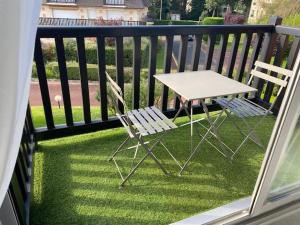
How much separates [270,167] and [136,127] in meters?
1.01

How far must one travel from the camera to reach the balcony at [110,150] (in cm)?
170

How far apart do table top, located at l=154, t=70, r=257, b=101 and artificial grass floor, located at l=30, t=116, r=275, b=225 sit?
0.72 metres

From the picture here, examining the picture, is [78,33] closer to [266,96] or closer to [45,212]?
[45,212]

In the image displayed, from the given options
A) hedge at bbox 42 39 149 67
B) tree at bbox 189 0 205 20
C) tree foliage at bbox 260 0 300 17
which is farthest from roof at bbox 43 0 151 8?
tree foliage at bbox 260 0 300 17

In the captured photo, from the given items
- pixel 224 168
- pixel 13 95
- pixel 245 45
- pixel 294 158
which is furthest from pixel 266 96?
pixel 13 95

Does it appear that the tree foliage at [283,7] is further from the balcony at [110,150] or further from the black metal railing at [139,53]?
the balcony at [110,150]

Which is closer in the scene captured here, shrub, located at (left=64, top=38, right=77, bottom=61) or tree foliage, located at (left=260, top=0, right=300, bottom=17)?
shrub, located at (left=64, top=38, right=77, bottom=61)

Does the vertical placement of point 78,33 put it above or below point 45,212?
above

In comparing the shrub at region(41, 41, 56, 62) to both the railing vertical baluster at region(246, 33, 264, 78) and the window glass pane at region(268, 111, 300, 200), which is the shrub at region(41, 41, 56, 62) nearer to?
the window glass pane at region(268, 111, 300, 200)

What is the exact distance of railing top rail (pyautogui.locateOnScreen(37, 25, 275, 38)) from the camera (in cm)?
196

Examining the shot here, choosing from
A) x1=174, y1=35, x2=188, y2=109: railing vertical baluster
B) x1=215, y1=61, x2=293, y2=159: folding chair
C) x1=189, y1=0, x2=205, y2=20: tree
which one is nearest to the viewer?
x1=215, y1=61, x2=293, y2=159: folding chair

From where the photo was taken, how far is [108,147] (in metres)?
2.38

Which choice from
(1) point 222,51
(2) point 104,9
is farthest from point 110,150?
(2) point 104,9

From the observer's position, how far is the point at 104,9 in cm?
454
